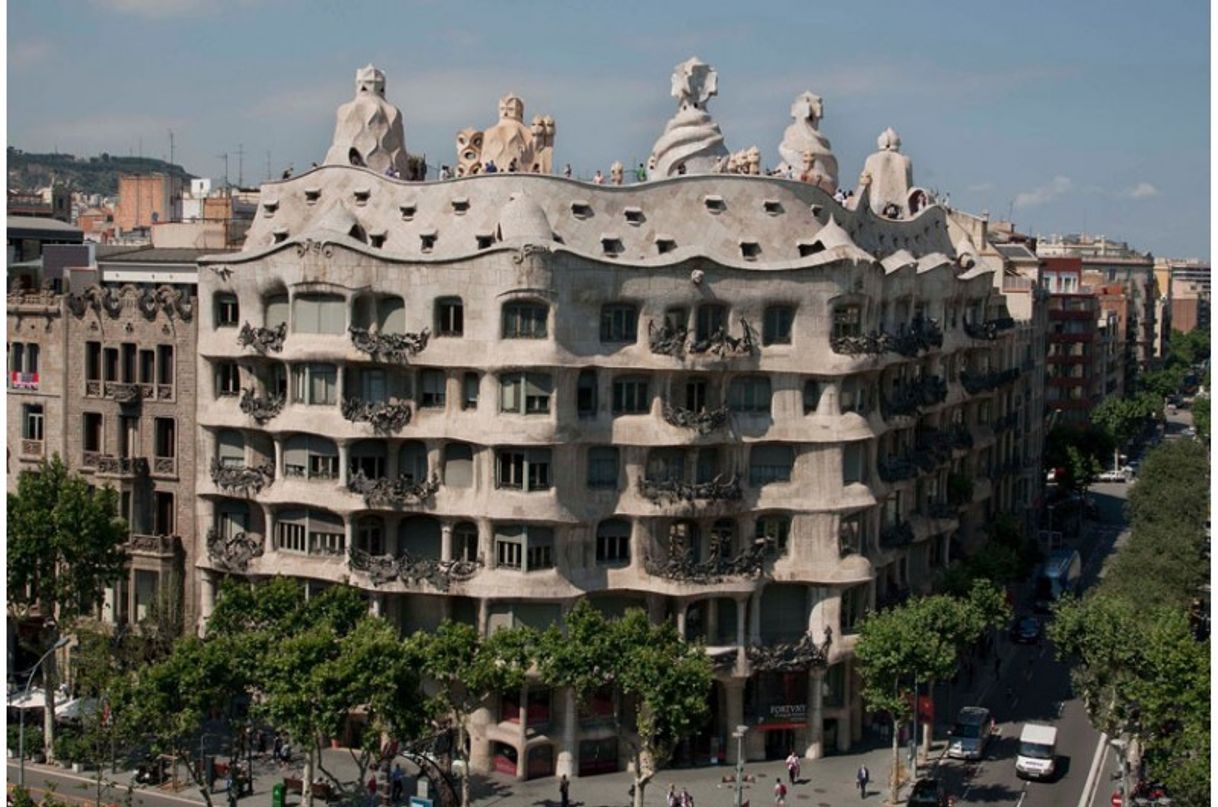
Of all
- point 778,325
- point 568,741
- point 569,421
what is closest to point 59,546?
point 569,421

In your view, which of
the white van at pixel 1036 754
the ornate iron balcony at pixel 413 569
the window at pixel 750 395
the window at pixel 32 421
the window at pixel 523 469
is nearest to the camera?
the window at pixel 523 469

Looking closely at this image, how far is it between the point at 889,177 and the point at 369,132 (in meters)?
33.0

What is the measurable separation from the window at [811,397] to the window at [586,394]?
996 cm

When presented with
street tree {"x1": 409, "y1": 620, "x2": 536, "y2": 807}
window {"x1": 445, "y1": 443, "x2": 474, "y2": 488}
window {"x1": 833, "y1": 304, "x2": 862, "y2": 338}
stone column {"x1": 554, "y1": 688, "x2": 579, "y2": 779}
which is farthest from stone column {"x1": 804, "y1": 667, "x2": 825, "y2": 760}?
window {"x1": 445, "y1": 443, "x2": 474, "y2": 488}

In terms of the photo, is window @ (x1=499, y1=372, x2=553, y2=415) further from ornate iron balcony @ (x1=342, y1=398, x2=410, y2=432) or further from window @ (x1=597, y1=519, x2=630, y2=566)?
window @ (x1=597, y1=519, x2=630, y2=566)

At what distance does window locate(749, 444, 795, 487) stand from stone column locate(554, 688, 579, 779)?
12.9 m

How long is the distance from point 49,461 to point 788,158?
1629 inches

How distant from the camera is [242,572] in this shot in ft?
258

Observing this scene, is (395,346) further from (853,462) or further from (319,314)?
(853,462)

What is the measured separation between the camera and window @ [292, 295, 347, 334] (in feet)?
249

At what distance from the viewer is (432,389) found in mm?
75688

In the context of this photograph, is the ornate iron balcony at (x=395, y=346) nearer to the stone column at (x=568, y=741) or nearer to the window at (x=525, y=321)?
the window at (x=525, y=321)

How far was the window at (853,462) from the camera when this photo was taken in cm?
7812

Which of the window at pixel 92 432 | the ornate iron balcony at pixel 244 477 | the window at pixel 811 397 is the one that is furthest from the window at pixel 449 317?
the window at pixel 92 432
